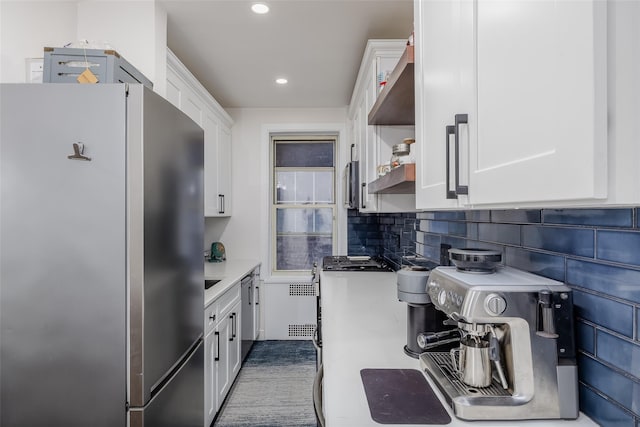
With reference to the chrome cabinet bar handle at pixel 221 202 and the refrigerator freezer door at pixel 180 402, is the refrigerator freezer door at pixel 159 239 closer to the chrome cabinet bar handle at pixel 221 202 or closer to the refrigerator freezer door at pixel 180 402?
the refrigerator freezer door at pixel 180 402

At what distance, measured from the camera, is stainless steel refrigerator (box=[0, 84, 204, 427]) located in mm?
1172

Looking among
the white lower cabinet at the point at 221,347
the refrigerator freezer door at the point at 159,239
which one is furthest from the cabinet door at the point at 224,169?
the refrigerator freezer door at the point at 159,239

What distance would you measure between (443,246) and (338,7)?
58.2 inches

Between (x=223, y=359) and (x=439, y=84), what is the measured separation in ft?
7.51

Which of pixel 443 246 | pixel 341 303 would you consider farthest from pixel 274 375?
pixel 443 246

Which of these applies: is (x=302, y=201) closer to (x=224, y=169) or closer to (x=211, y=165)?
(x=224, y=169)

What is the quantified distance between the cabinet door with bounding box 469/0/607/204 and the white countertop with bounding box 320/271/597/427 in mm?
562

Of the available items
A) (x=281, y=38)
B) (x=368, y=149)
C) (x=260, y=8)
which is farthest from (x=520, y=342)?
(x=281, y=38)

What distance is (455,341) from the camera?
1.10m

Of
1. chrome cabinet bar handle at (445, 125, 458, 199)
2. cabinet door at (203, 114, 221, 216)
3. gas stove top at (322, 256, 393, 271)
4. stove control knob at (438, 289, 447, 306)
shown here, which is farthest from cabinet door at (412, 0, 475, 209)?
cabinet door at (203, 114, 221, 216)

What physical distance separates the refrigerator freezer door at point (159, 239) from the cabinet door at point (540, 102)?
1058 millimetres

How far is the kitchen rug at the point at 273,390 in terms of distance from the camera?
7.91ft

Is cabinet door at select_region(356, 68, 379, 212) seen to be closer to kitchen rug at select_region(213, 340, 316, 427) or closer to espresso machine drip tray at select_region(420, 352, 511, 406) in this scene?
espresso machine drip tray at select_region(420, 352, 511, 406)

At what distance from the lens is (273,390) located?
2.82 m
